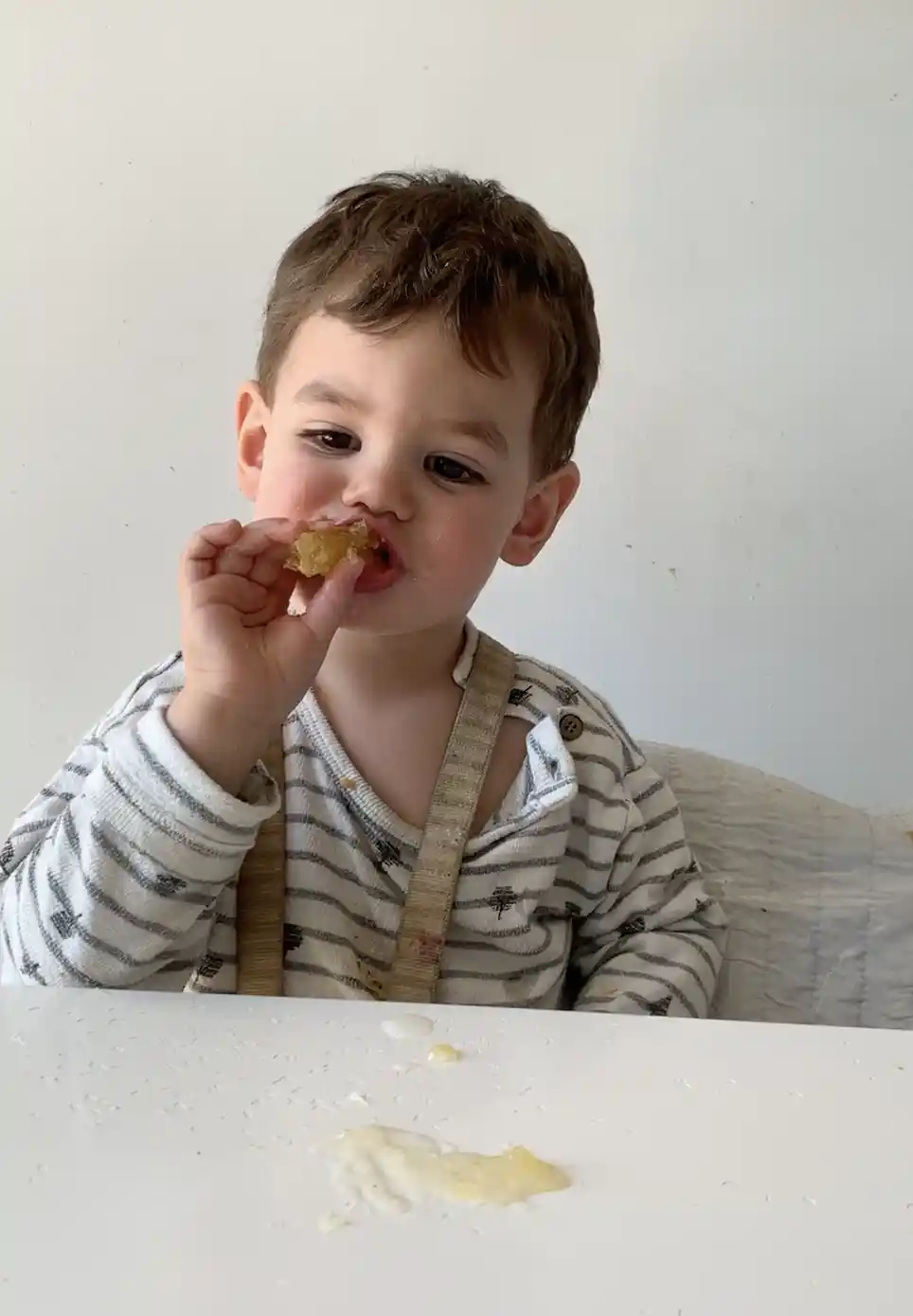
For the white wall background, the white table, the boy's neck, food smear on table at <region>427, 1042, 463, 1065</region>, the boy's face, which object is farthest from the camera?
the white wall background

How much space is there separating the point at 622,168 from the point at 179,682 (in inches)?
23.8

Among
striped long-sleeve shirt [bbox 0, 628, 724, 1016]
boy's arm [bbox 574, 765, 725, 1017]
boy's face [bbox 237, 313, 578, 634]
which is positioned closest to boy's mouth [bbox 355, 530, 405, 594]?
boy's face [bbox 237, 313, 578, 634]

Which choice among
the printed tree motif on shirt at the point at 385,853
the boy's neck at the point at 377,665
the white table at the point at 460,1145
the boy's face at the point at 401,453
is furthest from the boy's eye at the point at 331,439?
the white table at the point at 460,1145

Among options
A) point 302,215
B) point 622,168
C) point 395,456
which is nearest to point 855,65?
point 622,168

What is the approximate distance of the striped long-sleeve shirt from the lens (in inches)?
25.6

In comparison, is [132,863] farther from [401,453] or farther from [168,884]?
[401,453]

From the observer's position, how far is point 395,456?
74 centimetres

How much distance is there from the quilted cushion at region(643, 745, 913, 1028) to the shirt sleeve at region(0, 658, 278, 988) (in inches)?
15.7

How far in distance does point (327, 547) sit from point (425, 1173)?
39 cm

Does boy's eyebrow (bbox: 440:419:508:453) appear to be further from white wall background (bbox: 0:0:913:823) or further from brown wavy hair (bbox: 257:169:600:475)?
white wall background (bbox: 0:0:913:823)

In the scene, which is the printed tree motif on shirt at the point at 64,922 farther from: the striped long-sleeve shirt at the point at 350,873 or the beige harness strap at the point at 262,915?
the beige harness strap at the point at 262,915

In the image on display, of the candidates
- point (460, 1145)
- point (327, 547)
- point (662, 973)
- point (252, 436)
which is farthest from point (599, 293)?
point (460, 1145)

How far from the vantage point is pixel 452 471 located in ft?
2.55

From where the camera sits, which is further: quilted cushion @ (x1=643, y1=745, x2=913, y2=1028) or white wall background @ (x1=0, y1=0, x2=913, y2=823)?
white wall background @ (x1=0, y1=0, x2=913, y2=823)
